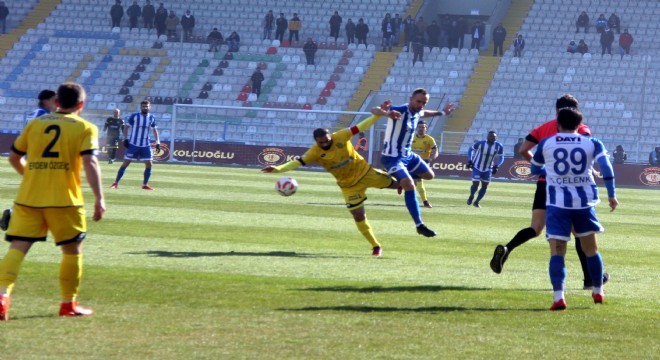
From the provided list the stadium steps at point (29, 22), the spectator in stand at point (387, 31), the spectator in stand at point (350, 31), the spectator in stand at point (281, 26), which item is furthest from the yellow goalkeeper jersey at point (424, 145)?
the stadium steps at point (29, 22)

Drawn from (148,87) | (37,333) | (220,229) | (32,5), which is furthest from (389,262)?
(32,5)

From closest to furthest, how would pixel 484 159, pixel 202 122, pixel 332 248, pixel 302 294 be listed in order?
1. pixel 302 294
2. pixel 332 248
3. pixel 484 159
4. pixel 202 122

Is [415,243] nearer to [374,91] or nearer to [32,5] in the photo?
[374,91]

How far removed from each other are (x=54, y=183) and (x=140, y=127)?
786 inches

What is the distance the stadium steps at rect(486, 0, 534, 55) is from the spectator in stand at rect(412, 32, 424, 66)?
3.70 m

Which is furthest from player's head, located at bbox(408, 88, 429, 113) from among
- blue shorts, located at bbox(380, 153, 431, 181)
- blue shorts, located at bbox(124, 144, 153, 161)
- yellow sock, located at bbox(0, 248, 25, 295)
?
blue shorts, located at bbox(124, 144, 153, 161)

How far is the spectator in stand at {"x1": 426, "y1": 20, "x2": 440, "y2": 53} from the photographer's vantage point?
5506 cm

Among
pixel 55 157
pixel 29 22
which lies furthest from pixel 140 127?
pixel 29 22

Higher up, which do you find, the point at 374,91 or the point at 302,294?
the point at 302,294

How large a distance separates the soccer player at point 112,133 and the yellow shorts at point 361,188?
28.3m

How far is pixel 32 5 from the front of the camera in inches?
2457

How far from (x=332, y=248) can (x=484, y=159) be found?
13959 millimetres

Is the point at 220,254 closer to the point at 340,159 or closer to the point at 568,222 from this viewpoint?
the point at 340,159

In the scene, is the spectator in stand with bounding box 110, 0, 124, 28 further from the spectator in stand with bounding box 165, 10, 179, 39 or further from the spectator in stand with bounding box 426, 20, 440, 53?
the spectator in stand with bounding box 426, 20, 440, 53
